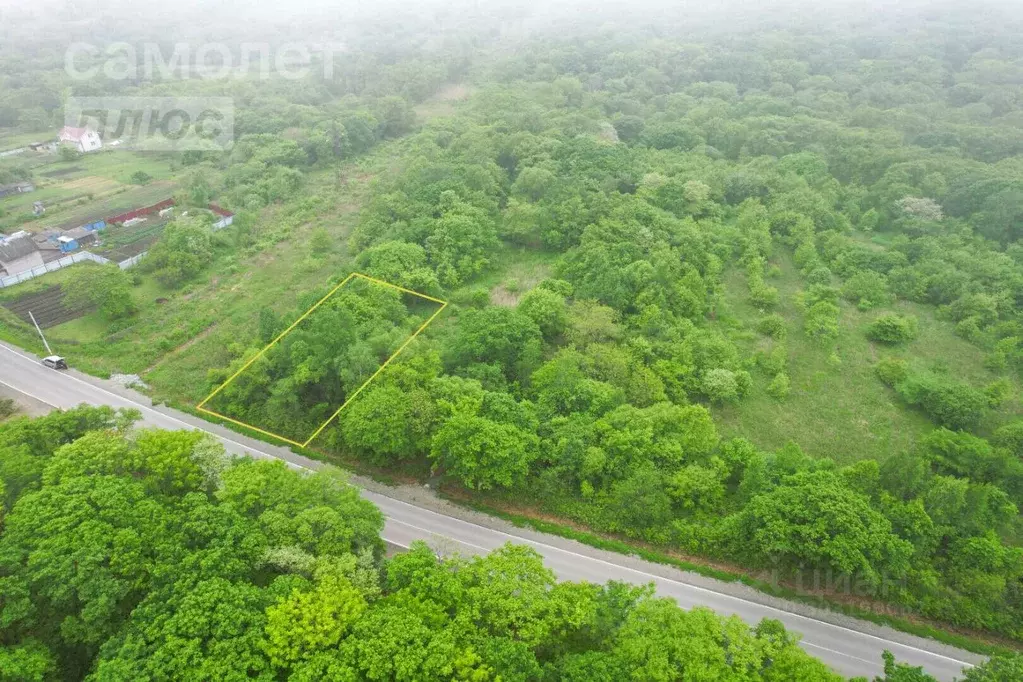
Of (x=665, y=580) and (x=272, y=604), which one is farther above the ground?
(x=272, y=604)

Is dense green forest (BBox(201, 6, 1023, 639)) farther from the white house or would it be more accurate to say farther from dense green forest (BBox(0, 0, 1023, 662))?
the white house

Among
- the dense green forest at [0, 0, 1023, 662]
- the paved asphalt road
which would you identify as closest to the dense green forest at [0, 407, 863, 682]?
the dense green forest at [0, 0, 1023, 662]

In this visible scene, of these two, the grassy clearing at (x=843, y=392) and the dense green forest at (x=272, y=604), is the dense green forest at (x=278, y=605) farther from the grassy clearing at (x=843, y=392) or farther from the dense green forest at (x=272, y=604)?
the grassy clearing at (x=843, y=392)

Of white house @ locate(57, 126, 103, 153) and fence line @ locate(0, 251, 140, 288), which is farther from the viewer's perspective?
white house @ locate(57, 126, 103, 153)

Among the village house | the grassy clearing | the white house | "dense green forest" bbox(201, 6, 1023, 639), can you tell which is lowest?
the white house

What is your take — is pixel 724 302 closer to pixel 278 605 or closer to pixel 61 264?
pixel 278 605

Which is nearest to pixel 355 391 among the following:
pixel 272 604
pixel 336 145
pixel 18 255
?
pixel 272 604

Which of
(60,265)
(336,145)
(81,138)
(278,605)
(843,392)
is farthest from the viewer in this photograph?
(81,138)
